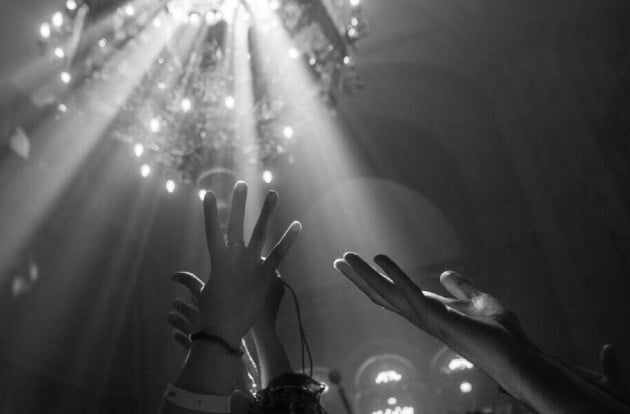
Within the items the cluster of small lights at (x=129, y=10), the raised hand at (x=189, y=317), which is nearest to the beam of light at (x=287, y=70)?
the cluster of small lights at (x=129, y=10)

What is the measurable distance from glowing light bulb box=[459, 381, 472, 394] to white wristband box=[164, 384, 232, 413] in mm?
6895

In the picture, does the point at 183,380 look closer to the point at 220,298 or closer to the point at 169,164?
the point at 220,298

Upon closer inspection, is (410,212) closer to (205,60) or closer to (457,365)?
(457,365)

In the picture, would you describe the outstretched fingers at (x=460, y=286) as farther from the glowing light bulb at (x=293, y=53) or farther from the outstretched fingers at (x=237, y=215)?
the glowing light bulb at (x=293, y=53)

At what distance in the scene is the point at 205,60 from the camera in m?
3.96

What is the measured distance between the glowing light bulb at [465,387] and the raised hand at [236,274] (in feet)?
22.3

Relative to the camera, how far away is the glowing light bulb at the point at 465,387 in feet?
24.0

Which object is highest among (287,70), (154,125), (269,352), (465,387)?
(287,70)

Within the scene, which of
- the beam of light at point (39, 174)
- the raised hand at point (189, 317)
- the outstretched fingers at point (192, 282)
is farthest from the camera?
the beam of light at point (39, 174)

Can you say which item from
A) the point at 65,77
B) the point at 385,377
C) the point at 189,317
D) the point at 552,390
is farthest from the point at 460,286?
the point at 385,377

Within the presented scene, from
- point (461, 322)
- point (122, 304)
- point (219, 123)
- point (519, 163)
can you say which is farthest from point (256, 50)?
point (122, 304)

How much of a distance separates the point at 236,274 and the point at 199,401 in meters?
0.30

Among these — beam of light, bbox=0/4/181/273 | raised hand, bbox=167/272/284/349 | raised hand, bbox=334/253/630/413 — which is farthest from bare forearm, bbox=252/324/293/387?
beam of light, bbox=0/4/181/273

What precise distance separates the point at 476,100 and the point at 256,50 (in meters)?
4.22
